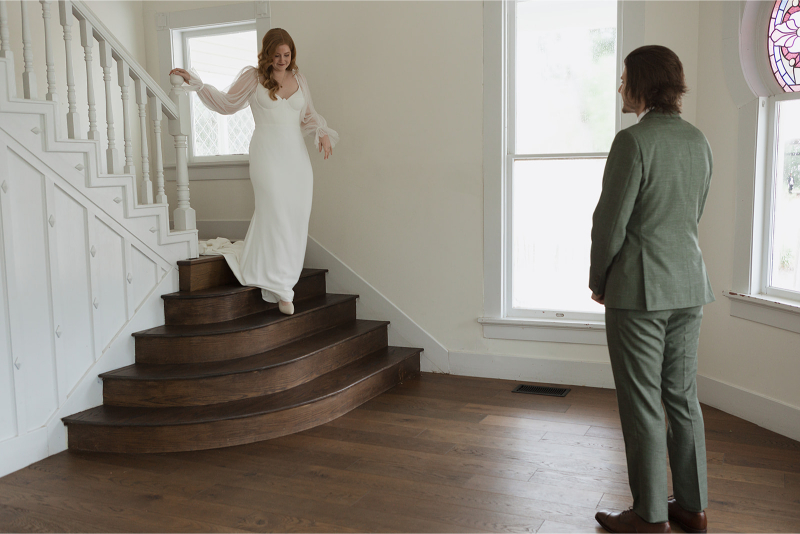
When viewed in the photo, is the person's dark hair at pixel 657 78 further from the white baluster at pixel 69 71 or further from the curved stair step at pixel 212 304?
the white baluster at pixel 69 71

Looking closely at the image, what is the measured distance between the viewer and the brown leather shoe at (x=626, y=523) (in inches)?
89.3

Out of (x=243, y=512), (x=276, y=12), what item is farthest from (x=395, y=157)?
(x=243, y=512)

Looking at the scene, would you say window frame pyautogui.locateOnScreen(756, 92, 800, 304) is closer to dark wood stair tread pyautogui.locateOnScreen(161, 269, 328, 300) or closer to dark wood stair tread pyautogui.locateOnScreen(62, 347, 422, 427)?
dark wood stair tread pyautogui.locateOnScreen(62, 347, 422, 427)

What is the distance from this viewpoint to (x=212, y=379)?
3473mm

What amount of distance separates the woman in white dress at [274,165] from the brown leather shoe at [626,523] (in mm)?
2377

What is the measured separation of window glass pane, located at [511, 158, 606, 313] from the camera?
4.28m

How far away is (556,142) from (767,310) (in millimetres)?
1649

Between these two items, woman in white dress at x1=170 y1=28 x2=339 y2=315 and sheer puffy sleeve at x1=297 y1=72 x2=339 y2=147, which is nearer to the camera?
woman in white dress at x1=170 y1=28 x2=339 y2=315

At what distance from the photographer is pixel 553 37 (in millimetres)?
4227

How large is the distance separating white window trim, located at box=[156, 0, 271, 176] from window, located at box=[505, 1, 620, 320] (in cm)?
206

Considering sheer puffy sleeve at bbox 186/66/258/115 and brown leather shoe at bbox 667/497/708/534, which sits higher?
sheer puffy sleeve at bbox 186/66/258/115

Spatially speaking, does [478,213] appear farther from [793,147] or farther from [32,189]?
[32,189]

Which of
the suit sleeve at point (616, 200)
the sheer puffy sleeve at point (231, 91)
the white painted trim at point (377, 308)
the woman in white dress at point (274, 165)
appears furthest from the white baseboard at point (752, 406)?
the sheer puffy sleeve at point (231, 91)

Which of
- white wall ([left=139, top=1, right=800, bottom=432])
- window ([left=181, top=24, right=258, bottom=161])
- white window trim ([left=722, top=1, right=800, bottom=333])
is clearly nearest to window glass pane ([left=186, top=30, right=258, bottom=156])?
window ([left=181, top=24, right=258, bottom=161])
